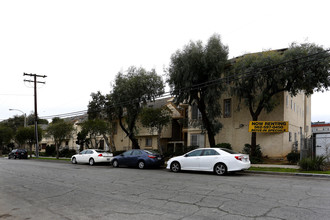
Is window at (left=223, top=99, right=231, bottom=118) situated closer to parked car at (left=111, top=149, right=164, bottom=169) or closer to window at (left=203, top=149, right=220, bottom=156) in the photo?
parked car at (left=111, top=149, right=164, bottom=169)

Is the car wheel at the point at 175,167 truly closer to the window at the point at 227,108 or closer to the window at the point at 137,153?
the window at the point at 137,153

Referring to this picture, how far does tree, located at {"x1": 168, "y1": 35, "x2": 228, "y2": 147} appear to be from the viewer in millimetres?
20203

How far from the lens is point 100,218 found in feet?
19.9

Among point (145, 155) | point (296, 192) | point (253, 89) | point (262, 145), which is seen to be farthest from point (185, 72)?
point (296, 192)

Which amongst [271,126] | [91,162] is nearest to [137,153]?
[91,162]

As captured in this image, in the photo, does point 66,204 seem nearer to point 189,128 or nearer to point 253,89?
point 253,89

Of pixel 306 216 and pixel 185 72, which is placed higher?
pixel 185 72

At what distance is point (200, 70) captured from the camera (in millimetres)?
20672

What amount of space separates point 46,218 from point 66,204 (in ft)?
4.36

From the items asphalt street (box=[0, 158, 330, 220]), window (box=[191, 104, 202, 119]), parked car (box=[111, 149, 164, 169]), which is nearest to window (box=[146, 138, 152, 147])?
window (box=[191, 104, 202, 119])

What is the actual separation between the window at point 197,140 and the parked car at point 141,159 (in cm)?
856

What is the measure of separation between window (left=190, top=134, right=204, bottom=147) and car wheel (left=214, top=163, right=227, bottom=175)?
12.7m

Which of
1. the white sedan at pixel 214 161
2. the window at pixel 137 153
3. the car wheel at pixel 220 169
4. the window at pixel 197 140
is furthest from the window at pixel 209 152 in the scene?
the window at pixel 197 140

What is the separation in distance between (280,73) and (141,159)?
11135 mm
